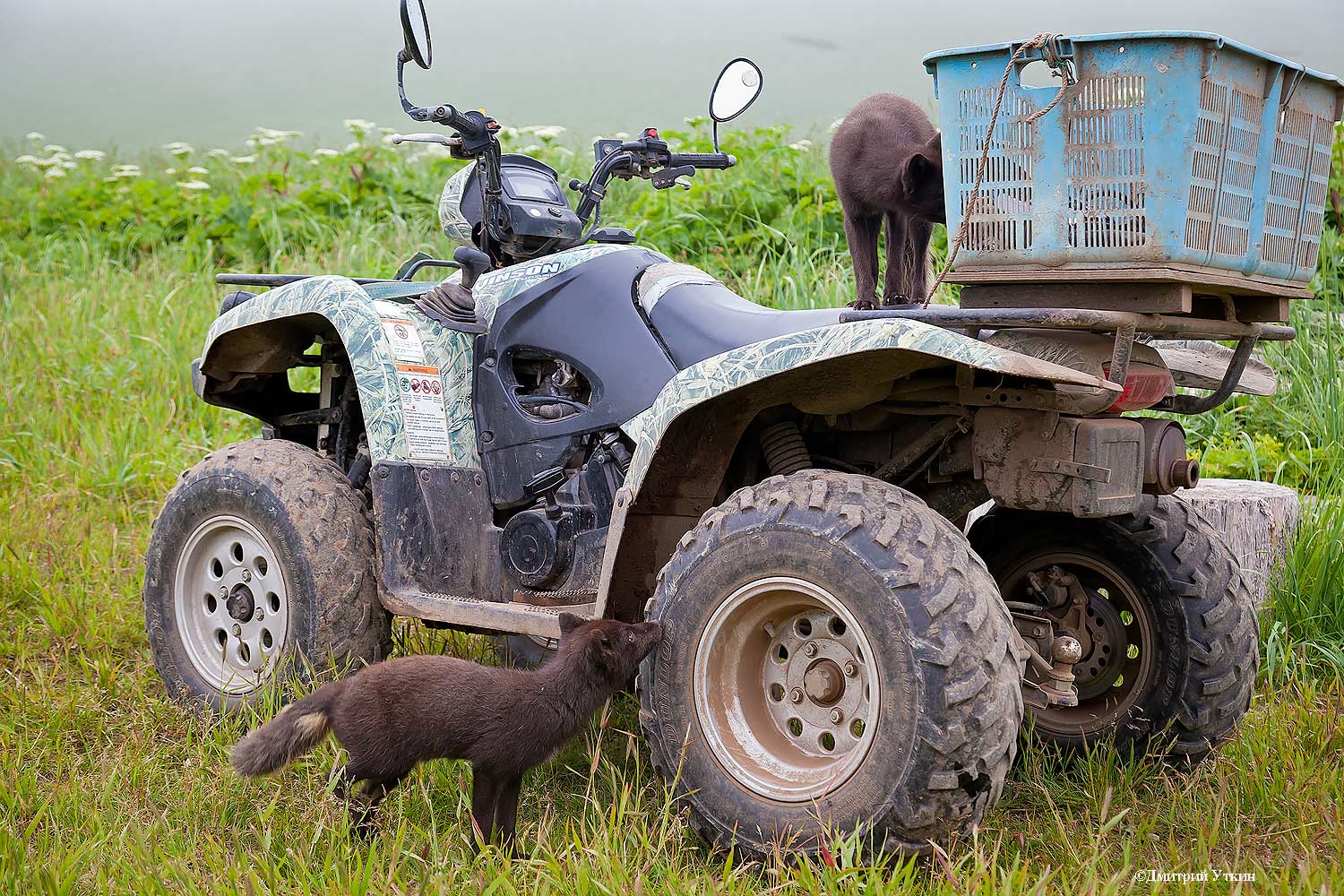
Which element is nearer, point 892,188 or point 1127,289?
point 1127,289

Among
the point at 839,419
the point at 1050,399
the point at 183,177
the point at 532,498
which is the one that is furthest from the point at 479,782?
the point at 183,177

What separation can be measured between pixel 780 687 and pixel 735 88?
1.91 meters

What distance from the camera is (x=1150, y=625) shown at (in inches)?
133

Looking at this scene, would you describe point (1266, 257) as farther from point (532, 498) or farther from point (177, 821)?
point (177, 821)

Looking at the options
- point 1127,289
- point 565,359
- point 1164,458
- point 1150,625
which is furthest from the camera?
point 565,359

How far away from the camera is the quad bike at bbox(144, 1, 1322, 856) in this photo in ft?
8.84

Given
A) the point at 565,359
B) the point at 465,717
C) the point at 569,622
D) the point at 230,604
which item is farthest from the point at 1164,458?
the point at 230,604

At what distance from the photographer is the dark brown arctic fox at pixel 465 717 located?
2.99 metres

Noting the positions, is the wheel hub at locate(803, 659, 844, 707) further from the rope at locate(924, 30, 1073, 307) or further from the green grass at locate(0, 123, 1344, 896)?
the rope at locate(924, 30, 1073, 307)

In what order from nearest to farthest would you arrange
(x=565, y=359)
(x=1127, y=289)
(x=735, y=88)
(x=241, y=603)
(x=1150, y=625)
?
1. (x=1127, y=289)
2. (x=1150, y=625)
3. (x=565, y=359)
4. (x=735, y=88)
5. (x=241, y=603)

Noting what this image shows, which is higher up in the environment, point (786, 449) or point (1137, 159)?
point (1137, 159)

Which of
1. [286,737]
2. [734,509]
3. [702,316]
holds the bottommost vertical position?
[286,737]

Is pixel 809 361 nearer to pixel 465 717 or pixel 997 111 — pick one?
pixel 997 111

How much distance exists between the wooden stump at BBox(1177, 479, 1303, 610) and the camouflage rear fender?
2.04m
